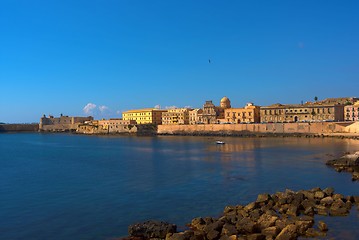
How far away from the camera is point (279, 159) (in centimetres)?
3055

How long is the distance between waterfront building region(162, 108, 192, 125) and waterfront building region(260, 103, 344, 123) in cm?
2003

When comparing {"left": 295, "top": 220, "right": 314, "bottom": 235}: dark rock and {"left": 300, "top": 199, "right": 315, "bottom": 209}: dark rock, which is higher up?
{"left": 300, "top": 199, "right": 315, "bottom": 209}: dark rock

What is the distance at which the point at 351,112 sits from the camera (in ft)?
214

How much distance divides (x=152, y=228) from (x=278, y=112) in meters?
64.4

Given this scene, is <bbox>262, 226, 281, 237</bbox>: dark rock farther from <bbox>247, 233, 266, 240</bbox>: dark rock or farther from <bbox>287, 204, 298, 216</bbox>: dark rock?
<bbox>287, 204, 298, 216</bbox>: dark rock

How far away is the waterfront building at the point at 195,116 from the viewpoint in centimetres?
8396

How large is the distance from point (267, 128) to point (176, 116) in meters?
27.1

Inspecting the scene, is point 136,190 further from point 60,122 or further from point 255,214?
point 60,122

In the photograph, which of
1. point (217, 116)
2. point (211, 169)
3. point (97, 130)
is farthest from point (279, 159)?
point (97, 130)

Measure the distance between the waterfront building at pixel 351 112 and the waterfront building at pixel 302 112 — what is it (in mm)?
1092

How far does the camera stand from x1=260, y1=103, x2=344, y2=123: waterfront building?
66.5m

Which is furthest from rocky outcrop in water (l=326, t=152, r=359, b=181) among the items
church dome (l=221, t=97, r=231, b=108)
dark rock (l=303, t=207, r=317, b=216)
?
church dome (l=221, t=97, r=231, b=108)

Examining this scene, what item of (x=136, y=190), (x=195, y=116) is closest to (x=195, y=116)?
(x=195, y=116)

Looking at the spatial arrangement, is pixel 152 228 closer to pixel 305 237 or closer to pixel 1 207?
pixel 305 237
